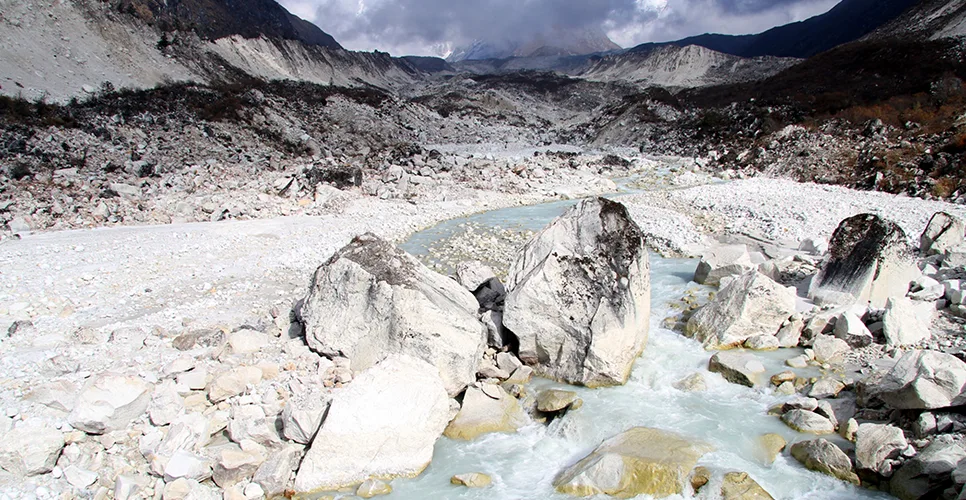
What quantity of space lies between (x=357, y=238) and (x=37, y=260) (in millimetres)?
6985

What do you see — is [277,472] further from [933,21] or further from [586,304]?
[933,21]

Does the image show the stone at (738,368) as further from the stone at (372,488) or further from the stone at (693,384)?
the stone at (372,488)

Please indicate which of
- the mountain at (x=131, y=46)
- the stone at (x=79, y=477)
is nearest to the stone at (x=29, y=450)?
the stone at (x=79, y=477)

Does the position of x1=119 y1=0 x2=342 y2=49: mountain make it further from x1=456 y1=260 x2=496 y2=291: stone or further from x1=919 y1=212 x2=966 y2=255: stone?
x1=919 y1=212 x2=966 y2=255: stone

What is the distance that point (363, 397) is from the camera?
5672 mm

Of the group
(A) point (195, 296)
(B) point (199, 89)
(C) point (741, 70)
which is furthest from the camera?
(C) point (741, 70)

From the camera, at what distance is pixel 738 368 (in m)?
7.12

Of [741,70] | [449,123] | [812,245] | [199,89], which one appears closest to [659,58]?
[741,70]

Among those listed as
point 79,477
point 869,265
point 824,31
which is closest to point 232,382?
point 79,477

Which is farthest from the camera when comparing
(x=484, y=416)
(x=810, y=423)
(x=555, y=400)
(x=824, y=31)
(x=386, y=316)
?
(x=824, y=31)

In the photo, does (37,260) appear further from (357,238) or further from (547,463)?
(547,463)

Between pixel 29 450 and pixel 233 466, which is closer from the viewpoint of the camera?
pixel 29 450

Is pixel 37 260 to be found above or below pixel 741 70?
below

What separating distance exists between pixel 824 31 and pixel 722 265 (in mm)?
114289
